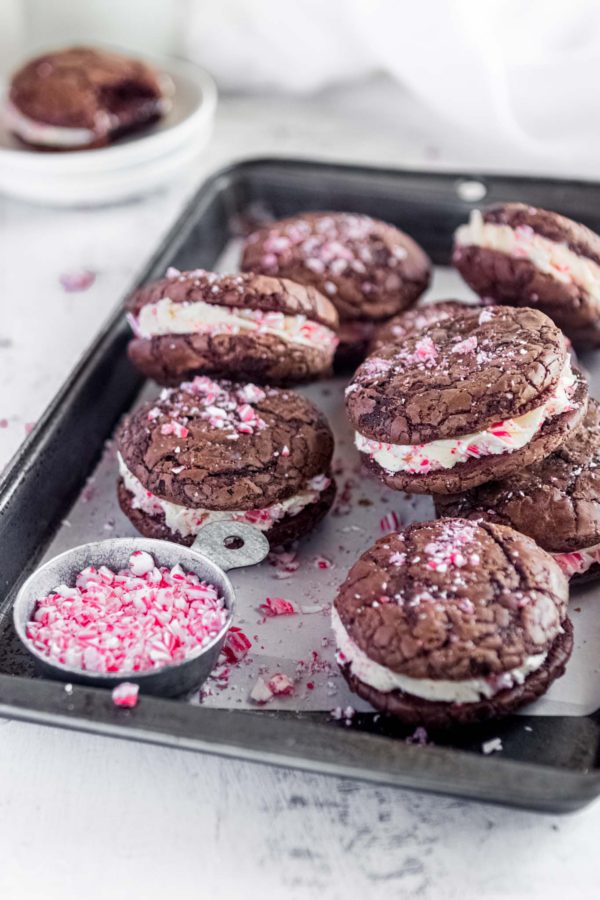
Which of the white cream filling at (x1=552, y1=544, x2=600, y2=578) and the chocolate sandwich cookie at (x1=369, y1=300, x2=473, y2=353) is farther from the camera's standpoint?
the chocolate sandwich cookie at (x1=369, y1=300, x2=473, y2=353)

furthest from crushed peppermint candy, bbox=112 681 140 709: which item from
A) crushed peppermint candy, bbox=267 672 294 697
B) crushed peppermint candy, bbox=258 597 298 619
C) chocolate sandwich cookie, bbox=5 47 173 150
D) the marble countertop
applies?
chocolate sandwich cookie, bbox=5 47 173 150

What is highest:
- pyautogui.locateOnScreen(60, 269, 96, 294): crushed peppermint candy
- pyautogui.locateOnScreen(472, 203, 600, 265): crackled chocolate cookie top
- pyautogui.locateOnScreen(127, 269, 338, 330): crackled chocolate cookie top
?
pyautogui.locateOnScreen(472, 203, 600, 265): crackled chocolate cookie top

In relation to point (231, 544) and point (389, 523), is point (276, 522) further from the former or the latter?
point (389, 523)

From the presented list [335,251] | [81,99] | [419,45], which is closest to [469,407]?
[335,251]

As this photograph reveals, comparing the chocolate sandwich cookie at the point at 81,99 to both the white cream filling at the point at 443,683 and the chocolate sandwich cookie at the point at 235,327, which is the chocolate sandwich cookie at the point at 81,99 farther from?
the white cream filling at the point at 443,683

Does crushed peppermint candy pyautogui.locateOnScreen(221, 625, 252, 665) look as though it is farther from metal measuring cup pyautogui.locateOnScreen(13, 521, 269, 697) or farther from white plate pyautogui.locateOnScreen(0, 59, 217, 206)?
white plate pyautogui.locateOnScreen(0, 59, 217, 206)

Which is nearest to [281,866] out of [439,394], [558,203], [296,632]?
[296,632]

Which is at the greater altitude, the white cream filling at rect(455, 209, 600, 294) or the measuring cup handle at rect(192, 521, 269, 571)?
the white cream filling at rect(455, 209, 600, 294)

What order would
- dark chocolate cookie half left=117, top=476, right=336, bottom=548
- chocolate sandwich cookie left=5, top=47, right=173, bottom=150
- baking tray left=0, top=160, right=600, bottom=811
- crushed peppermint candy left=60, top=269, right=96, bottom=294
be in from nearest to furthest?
baking tray left=0, top=160, right=600, bottom=811, dark chocolate cookie half left=117, top=476, right=336, bottom=548, crushed peppermint candy left=60, top=269, right=96, bottom=294, chocolate sandwich cookie left=5, top=47, right=173, bottom=150
